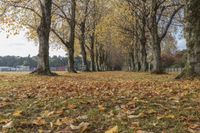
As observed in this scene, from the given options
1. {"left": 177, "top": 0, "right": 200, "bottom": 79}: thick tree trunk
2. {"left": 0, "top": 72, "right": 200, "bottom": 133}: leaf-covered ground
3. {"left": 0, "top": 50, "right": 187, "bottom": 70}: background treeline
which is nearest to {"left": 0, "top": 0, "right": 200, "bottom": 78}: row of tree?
{"left": 177, "top": 0, "right": 200, "bottom": 79}: thick tree trunk

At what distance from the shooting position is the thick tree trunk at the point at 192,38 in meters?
16.7

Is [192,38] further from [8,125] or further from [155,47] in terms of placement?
[155,47]

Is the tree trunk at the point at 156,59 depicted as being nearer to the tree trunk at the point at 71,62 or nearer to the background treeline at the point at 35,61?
the tree trunk at the point at 71,62

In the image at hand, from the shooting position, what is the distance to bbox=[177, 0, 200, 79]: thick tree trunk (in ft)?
54.6

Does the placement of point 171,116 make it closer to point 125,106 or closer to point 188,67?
point 125,106

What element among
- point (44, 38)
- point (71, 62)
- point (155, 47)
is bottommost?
point (71, 62)

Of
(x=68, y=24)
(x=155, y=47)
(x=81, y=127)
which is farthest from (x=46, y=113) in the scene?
(x=68, y=24)

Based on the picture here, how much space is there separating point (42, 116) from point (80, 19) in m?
45.1

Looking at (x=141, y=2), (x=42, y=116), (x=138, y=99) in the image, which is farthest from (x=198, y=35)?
(x=141, y=2)

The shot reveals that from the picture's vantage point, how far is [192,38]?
17047 mm

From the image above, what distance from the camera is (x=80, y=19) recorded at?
170 ft

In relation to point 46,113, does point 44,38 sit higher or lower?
higher

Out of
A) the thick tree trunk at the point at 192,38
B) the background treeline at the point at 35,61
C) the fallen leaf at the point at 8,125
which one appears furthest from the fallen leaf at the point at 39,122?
the background treeline at the point at 35,61

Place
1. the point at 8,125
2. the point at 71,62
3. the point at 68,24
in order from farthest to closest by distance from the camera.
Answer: the point at 68,24 → the point at 71,62 → the point at 8,125
